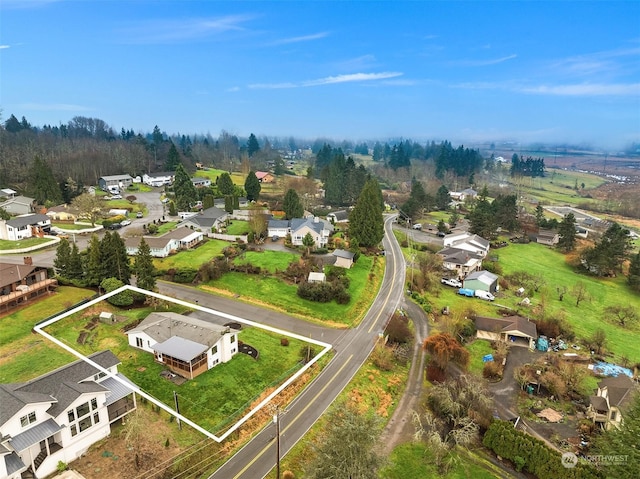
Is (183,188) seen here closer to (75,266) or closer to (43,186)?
(43,186)

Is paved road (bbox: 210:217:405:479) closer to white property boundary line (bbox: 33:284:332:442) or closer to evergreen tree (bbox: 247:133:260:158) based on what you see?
white property boundary line (bbox: 33:284:332:442)

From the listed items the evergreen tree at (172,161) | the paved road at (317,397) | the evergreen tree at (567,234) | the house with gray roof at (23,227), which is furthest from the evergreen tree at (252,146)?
the paved road at (317,397)

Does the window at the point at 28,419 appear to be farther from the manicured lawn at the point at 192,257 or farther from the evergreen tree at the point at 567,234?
the evergreen tree at the point at 567,234

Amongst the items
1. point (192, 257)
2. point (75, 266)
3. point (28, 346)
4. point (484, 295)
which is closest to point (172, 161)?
point (192, 257)

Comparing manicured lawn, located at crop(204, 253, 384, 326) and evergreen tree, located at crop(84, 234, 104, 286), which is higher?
evergreen tree, located at crop(84, 234, 104, 286)

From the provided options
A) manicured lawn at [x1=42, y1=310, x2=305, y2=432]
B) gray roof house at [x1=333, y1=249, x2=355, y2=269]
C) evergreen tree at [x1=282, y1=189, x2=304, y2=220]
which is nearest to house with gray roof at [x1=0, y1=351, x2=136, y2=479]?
manicured lawn at [x1=42, y1=310, x2=305, y2=432]

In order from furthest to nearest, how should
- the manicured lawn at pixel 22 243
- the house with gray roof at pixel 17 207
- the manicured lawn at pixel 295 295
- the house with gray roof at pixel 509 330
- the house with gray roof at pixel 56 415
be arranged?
the house with gray roof at pixel 17 207 → the manicured lawn at pixel 22 243 → the manicured lawn at pixel 295 295 → the house with gray roof at pixel 509 330 → the house with gray roof at pixel 56 415
